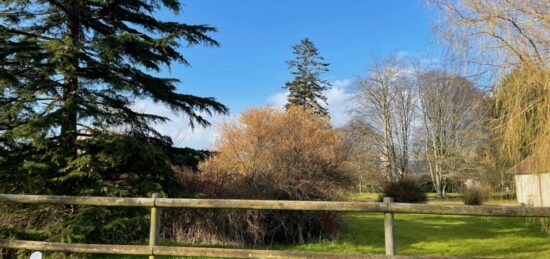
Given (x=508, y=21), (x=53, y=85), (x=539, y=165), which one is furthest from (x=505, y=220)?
(x=53, y=85)

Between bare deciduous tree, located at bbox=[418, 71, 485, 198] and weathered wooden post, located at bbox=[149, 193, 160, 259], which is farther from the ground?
bare deciduous tree, located at bbox=[418, 71, 485, 198]

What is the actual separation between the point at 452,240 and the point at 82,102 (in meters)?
10.7

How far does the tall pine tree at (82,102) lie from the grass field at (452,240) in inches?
178

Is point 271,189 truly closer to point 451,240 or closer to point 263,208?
point 451,240

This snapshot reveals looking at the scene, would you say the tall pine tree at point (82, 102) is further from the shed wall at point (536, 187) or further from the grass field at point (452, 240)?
the shed wall at point (536, 187)

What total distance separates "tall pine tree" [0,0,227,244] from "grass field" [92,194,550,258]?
4516 mm

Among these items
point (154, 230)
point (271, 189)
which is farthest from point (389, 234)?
point (271, 189)

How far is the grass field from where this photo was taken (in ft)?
36.6

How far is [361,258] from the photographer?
5.47 meters

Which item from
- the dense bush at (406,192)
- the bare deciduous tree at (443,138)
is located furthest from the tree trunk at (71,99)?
the bare deciduous tree at (443,138)

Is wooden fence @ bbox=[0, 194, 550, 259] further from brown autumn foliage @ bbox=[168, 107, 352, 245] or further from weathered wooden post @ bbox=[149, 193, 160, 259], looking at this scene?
brown autumn foliage @ bbox=[168, 107, 352, 245]

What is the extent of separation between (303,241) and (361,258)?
289 inches

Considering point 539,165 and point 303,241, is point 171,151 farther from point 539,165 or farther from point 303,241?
point 539,165

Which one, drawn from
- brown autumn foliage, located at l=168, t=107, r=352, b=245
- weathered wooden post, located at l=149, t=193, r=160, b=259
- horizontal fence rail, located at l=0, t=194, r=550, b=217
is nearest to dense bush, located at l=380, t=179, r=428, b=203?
brown autumn foliage, located at l=168, t=107, r=352, b=245
